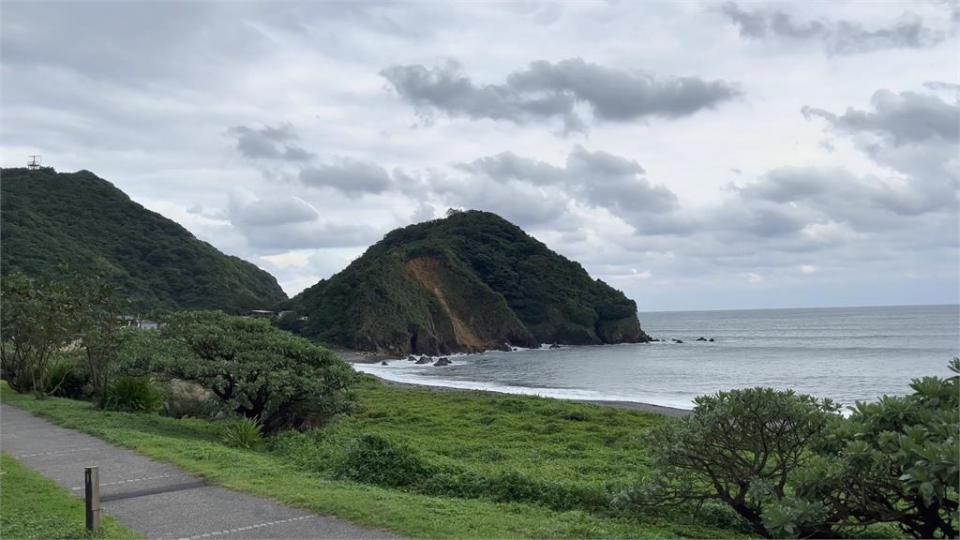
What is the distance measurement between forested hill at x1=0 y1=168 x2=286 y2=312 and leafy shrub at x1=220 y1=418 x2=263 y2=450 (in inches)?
1969

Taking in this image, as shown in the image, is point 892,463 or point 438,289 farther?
point 438,289

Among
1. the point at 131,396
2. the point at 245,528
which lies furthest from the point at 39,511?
the point at 131,396

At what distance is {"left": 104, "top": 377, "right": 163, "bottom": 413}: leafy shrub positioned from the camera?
17.8m

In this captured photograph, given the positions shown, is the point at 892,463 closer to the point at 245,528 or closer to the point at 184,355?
the point at 245,528

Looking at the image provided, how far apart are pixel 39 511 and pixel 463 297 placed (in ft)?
283

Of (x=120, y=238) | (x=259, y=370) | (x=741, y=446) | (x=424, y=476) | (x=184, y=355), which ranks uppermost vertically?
(x=120, y=238)

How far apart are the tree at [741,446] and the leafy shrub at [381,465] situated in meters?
2.97

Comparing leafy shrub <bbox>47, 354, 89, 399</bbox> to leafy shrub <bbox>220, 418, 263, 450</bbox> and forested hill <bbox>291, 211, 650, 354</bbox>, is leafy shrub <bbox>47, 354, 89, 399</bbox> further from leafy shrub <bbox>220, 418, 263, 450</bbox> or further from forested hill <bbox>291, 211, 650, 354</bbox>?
forested hill <bbox>291, 211, 650, 354</bbox>

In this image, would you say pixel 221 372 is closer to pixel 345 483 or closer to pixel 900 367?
pixel 345 483

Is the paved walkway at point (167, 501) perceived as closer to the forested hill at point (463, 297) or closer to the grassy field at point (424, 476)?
the grassy field at point (424, 476)

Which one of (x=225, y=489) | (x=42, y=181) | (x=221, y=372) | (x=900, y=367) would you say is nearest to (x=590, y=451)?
(x=221, y=372)

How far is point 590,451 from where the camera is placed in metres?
16.1

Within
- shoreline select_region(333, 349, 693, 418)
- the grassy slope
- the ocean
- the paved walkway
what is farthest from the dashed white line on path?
the ocean

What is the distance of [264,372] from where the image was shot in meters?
13.9
